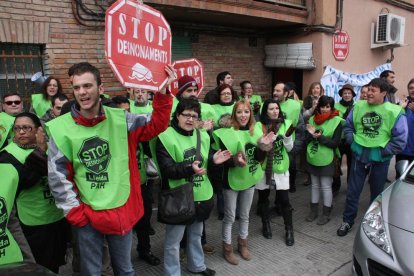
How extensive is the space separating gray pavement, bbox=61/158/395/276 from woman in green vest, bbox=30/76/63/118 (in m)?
2.04

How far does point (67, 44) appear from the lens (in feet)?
17.6

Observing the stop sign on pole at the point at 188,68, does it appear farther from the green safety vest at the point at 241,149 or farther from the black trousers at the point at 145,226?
the black trousers at the point at 145,226

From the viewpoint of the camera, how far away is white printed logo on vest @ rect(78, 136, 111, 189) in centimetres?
238

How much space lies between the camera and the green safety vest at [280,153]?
4.34 meters

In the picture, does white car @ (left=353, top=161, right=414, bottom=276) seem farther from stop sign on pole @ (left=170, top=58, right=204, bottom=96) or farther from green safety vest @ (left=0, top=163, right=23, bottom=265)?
stop sign on pole @ (left=170, top=58, right=204, bottom=96)

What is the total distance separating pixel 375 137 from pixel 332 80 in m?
4.40

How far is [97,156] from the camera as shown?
2.41m

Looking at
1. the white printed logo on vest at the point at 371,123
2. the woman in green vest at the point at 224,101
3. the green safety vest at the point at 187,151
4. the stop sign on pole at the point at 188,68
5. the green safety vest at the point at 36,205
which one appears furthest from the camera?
the stop sign on pole at the point at 188,68

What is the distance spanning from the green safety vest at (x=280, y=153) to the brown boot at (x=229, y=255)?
1.09 meters

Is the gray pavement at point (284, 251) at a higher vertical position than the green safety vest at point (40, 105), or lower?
lower

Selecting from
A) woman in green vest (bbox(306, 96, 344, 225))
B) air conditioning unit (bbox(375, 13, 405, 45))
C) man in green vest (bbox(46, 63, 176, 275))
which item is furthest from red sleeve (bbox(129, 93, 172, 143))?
air conditioning unit (bbox(375, 13, 405, 45))

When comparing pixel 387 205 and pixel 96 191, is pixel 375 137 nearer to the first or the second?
pixel 387 205

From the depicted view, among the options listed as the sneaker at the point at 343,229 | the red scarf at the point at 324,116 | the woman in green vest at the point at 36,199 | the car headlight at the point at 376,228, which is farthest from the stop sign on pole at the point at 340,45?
the woman in green vest at the point at 36,199

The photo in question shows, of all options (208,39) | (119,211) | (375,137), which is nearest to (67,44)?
(208,39)
